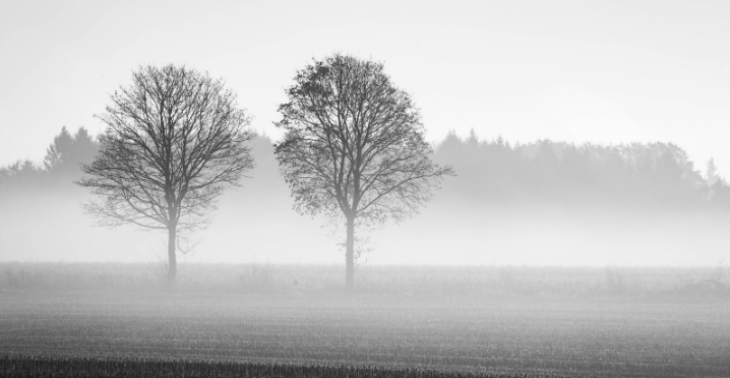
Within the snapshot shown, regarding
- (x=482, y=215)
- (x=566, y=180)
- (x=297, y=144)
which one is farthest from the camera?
(x=566, y=180)

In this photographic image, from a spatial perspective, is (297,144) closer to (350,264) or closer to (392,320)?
(350,264)

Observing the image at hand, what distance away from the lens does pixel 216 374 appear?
14.1 meters

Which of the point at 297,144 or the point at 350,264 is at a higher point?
the point at 297,144

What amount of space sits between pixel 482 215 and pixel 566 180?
10545 millimetres

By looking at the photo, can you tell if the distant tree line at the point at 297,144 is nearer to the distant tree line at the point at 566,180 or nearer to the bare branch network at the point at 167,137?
the bare branch network at the point at 167,137

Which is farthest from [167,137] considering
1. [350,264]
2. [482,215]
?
[482,215]

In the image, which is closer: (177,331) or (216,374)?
(216,374)

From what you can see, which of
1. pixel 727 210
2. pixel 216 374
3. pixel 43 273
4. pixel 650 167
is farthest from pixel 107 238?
pixel 216 374

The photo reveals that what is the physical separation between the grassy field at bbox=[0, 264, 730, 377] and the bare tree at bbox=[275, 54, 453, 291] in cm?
491

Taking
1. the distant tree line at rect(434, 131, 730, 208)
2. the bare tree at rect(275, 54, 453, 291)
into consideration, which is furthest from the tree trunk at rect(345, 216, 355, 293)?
the distant tree line at rect(434, 131, 730, 208)

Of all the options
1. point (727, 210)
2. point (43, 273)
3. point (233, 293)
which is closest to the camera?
point (233, 293)

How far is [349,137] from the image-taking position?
3825cm

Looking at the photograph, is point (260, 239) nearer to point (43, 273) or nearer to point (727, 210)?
point (43, 273)

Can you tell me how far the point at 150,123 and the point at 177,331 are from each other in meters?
19.2
